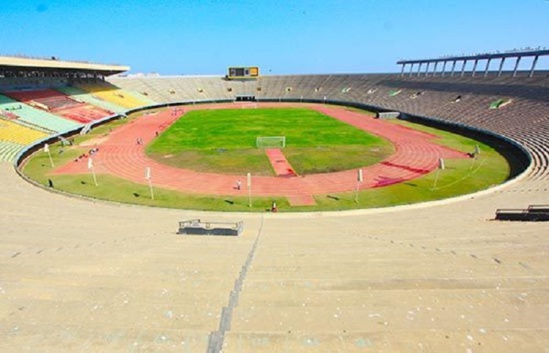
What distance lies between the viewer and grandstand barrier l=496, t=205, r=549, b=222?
17.0 metres

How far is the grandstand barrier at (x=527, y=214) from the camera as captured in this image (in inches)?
668

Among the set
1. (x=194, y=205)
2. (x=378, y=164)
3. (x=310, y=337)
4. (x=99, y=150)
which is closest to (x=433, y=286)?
(x=310, y=337)

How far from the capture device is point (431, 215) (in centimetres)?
2033

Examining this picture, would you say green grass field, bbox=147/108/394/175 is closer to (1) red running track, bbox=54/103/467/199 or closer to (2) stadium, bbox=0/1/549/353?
(1) red running track, bbox=54/103/467/199

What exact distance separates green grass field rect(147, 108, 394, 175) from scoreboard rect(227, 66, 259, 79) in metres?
42.5

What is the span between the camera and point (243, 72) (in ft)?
354

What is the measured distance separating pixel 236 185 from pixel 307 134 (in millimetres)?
24947

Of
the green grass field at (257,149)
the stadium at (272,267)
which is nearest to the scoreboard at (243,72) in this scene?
the green grass field at (257,149)

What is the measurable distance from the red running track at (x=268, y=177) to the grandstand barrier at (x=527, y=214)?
39.0 feet

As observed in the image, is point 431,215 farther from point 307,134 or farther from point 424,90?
point 424,90

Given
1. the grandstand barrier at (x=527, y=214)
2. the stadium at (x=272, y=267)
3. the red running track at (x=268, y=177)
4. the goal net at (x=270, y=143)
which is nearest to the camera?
the stadium at (x=272, y=267)

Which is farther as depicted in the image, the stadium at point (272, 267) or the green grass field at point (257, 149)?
the green grass field at point (257, 149)

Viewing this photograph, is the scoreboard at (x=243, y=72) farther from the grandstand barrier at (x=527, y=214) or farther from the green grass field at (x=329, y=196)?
the grandstand barrier at (x=527, y=214)

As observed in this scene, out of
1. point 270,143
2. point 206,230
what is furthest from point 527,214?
point 270,143
